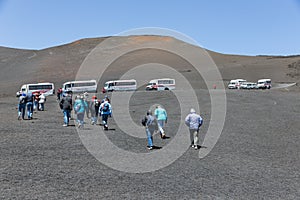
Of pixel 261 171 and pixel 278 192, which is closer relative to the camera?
pixel 278 192

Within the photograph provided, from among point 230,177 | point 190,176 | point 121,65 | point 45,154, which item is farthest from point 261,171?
point 121,65

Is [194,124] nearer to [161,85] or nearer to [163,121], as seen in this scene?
[163,121]

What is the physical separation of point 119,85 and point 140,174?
6025cm

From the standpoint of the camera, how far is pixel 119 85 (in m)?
72.2

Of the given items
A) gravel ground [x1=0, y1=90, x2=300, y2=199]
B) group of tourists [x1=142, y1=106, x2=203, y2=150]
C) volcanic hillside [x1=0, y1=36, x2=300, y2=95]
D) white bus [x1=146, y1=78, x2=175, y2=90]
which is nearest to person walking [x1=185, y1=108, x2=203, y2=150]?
group of tourists [x1=142, y1=106, x2=203, y2=150]

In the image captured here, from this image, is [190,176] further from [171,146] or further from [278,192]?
[171,146]

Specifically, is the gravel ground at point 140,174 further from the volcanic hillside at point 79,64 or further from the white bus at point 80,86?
the volcanic hillside at point 79,64

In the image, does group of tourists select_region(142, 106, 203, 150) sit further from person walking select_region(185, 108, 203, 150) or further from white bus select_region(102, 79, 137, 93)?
white bus select_region(102, 79, 137, 93)

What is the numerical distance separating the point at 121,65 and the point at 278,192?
112111 mm

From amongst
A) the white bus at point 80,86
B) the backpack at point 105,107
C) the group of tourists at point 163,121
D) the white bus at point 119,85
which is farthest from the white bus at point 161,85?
the group of tourists at point 163,121

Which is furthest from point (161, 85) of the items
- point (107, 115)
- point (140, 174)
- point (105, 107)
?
point (140, 174)

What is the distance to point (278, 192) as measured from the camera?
38.1 ft

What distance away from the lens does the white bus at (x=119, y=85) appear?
232 ft

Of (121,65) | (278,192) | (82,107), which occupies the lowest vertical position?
(278,192)
